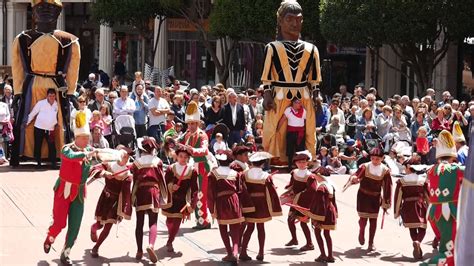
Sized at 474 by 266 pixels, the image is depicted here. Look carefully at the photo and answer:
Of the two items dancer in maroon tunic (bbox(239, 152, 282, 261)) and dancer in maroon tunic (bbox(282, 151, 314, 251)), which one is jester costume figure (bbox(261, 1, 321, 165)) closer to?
dancer in maroon tunic (bbox(282, 151, 314, 251))

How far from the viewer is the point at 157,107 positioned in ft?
69.2

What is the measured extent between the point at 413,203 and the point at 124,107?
934cm

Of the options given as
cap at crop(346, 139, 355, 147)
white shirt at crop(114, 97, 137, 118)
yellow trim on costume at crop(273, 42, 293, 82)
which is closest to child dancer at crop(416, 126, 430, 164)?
Answer: cap at crop(346, 139, 355, 147)

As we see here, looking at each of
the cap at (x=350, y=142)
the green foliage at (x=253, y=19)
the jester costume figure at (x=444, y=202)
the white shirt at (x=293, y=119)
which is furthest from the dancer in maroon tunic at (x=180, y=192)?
the green foliage at (x=253, y=19)

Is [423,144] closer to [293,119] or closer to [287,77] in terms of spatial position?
[293,119]

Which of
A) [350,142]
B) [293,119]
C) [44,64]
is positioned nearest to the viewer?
[293,119]

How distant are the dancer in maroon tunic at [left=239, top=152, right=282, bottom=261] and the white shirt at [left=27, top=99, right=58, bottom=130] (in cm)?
703

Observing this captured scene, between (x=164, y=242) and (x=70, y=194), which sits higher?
(x=70, y=194)

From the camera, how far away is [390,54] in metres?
40.5

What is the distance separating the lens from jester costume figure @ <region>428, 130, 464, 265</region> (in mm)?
11125

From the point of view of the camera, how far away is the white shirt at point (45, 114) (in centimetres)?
1812

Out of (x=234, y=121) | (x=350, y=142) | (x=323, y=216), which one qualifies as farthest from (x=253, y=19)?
(x=323, y=216)

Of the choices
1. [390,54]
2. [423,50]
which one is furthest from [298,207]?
[390,54]

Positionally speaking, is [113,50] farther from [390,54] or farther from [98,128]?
[98,128]
